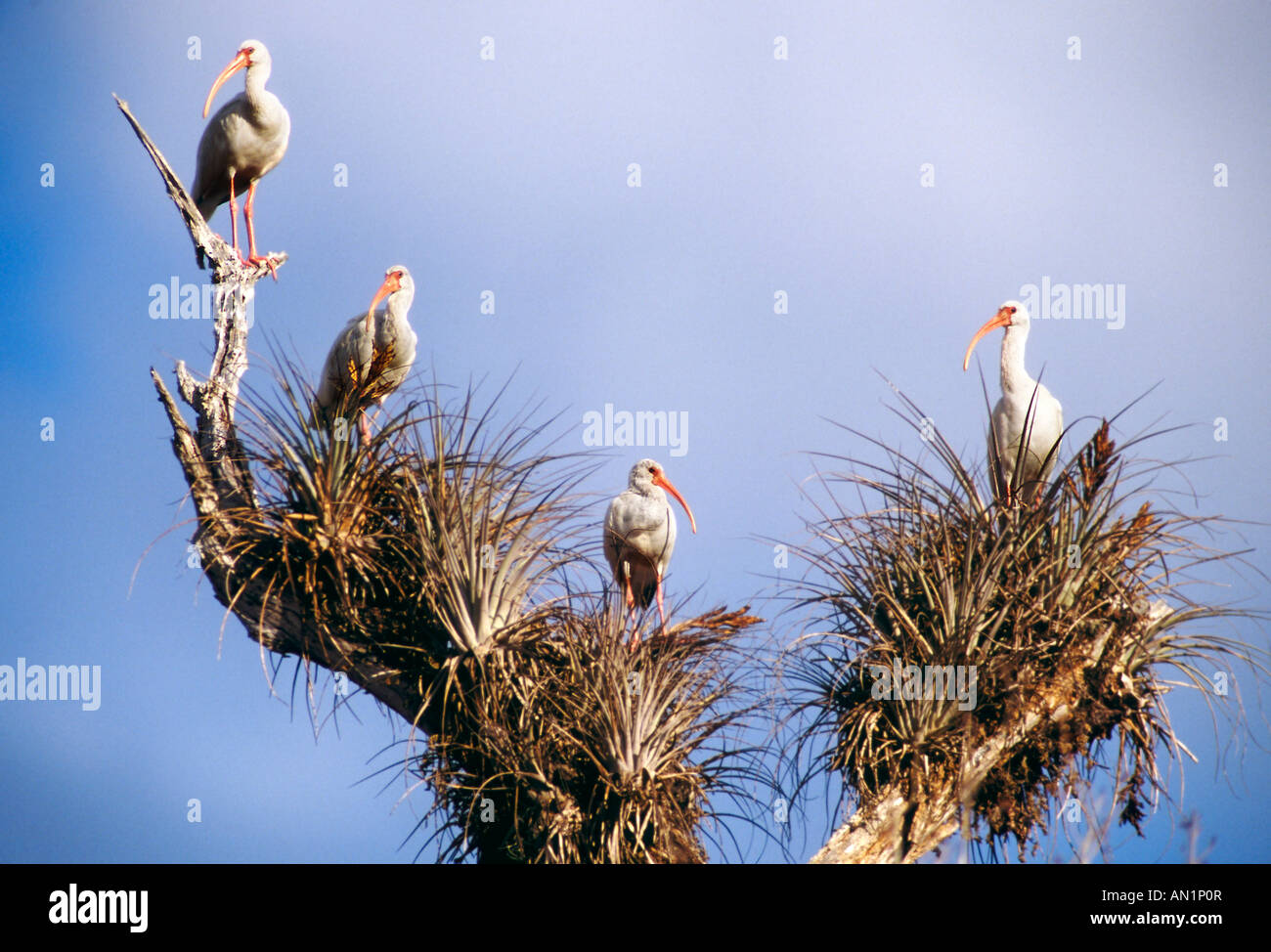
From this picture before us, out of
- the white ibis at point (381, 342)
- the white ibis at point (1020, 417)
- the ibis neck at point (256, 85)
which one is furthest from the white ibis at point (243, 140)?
the white ibis at point (1020, 417)

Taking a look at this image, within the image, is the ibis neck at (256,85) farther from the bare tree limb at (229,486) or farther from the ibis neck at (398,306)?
the bare tree limb at (229,486)

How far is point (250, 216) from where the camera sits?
1184cm

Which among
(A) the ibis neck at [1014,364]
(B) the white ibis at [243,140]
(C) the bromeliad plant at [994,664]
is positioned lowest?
(C) the bromeliad plant at [994,664]

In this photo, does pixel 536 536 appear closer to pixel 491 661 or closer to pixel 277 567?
pixel 491 661

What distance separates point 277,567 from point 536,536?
71.8 inches

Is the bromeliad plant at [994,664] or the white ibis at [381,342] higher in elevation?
the white ibis at [381,342]

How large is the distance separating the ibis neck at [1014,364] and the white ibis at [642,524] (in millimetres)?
3221

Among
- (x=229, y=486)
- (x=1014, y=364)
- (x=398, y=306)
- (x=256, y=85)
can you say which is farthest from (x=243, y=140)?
(x=1014, y=364)

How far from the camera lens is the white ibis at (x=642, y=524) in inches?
448

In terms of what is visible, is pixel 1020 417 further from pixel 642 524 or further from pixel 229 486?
pixel 229 486

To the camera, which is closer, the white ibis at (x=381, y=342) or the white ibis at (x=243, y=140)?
the white ibis at (x=381, y=342)

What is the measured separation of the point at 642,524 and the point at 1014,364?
A: 3644 mm

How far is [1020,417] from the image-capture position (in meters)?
10.3

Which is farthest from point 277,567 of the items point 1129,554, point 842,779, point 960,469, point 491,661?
point 1129,554
